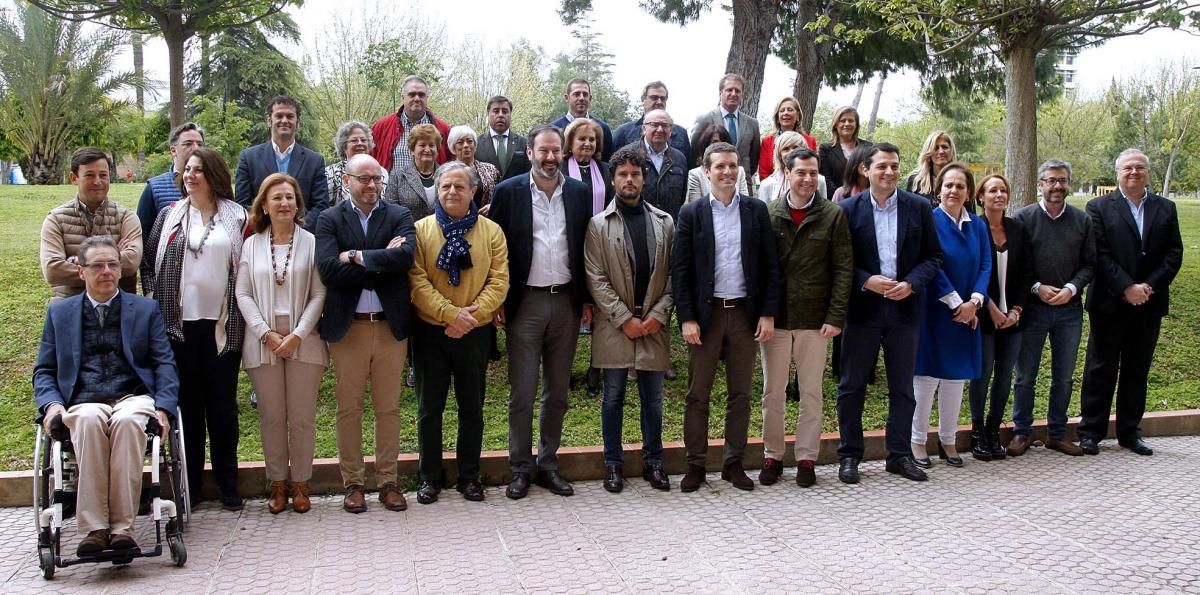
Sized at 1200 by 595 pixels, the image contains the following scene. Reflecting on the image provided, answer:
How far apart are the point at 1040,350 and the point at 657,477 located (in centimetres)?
302

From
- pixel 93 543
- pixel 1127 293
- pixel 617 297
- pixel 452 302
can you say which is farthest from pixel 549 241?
pixel 1127 293

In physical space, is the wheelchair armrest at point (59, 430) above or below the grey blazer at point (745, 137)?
below

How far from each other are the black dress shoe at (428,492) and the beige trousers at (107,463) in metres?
1.56

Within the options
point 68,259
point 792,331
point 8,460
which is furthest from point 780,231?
point 8,460

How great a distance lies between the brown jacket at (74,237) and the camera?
17.3 feet

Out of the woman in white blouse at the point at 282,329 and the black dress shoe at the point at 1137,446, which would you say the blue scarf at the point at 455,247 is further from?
the black dress shoe at the point at 1137,446

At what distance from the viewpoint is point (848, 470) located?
5.98 m

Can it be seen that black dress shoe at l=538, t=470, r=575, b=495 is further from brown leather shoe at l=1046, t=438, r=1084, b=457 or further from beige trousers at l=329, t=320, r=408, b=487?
brown leather shoe at l=1046, t=438, r=1084, b=457

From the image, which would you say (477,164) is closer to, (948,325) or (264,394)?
(264,394)

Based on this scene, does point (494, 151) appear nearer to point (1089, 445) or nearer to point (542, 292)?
point (542, 292)

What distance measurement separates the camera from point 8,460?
591 cm

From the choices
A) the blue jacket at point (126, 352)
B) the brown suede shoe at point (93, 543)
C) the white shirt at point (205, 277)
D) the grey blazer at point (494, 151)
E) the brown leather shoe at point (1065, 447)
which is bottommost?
the brown leather shoe at point (1065, 447)

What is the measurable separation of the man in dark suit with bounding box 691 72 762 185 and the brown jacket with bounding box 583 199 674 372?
2472mm

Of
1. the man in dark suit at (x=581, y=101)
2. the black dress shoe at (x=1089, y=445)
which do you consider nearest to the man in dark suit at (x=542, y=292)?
the man in dark suit at (x=581, y=101)
